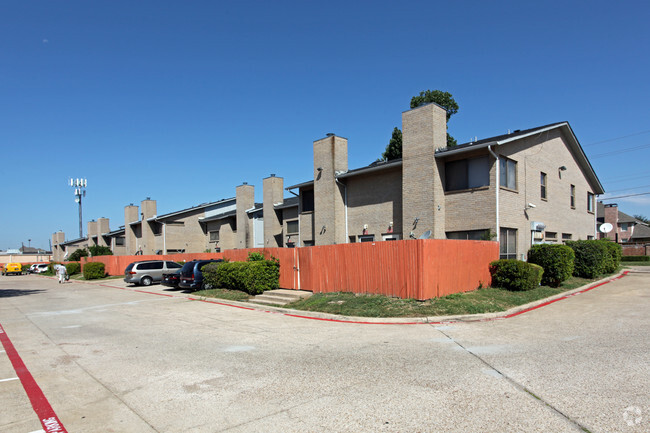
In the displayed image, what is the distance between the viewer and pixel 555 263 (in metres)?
15.3

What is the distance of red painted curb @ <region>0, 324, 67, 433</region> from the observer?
15.4ft

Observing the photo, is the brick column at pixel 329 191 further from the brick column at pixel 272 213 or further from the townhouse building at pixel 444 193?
the brick column at pixel 272 213

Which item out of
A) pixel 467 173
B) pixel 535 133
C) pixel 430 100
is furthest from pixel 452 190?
pixel 430 100

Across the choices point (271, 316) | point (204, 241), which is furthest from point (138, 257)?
point (271, 316)

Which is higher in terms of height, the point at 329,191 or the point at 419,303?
the point at 329,191

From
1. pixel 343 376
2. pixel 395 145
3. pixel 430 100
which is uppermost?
pixel 430 100

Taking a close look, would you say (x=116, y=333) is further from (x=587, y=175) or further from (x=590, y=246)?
(x=587, y=175)

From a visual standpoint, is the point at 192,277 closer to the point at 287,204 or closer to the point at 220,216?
the point at 287,204

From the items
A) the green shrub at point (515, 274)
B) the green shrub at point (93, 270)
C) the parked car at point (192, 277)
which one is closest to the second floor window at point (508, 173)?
the green shrub at point (515, 274)

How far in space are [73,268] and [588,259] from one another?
154 feet

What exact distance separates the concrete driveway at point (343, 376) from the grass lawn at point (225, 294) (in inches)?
212

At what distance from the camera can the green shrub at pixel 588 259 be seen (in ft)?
59.4

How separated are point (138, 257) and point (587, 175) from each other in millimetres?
35396

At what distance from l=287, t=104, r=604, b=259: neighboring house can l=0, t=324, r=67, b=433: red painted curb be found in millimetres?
12782
